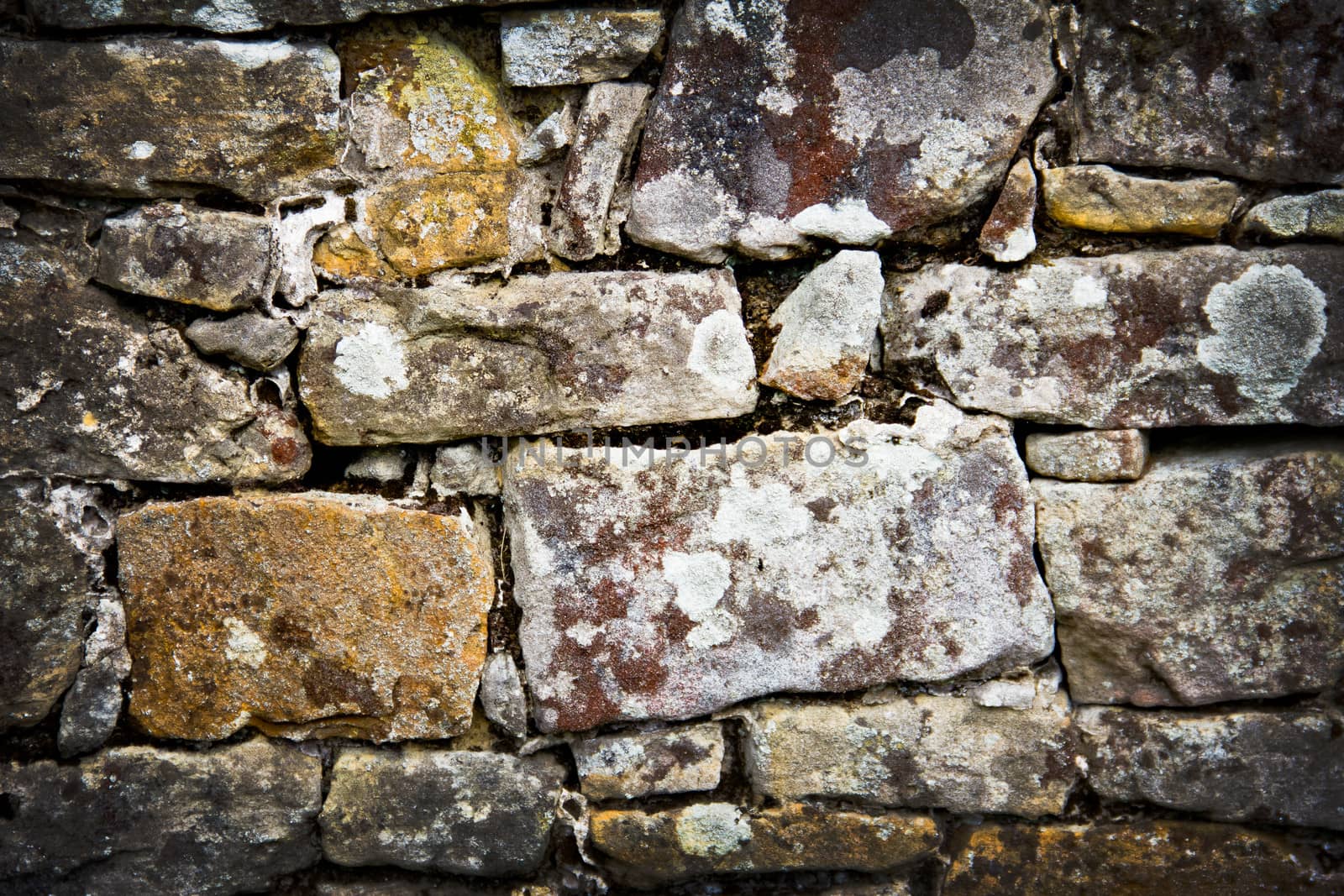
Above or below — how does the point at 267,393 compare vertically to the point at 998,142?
below

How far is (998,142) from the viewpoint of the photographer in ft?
5.09

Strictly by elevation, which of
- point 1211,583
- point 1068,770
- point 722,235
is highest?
point 722,235

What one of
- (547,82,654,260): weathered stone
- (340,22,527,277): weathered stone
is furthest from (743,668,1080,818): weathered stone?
(340,22,527,277): weathered stone

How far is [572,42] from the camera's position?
5.00 ft

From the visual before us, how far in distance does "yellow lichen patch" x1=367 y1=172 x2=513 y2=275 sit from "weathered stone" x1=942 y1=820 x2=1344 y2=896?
1.51 metres

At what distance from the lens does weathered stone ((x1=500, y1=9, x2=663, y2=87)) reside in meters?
1.52

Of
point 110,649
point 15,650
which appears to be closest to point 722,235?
point 110,649

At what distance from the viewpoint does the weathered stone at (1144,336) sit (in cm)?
156

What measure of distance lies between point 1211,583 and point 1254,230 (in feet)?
2.15

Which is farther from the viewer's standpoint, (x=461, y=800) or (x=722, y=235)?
(x=461, y=800)

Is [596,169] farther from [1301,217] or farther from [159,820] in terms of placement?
[159,820]

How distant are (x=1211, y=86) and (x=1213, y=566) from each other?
0.87 meters

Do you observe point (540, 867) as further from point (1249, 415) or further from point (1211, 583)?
point (1249, 415)

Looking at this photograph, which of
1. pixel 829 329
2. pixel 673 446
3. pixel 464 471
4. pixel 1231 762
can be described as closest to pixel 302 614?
pixel 464 471
